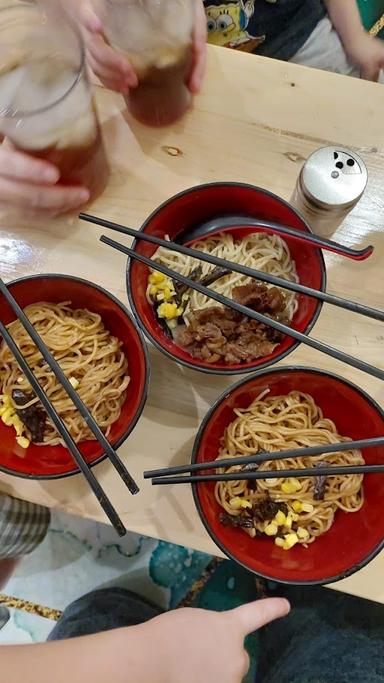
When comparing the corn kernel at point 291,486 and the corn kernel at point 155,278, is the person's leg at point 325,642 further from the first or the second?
the corn kernel at point 155,278

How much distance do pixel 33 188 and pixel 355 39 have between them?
87 cm

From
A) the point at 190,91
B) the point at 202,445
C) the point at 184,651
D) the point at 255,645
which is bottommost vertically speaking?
the point at 255,645

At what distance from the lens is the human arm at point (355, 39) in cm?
131

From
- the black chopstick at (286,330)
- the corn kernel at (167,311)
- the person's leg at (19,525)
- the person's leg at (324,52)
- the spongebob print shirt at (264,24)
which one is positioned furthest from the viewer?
the person's leg at (324,52)

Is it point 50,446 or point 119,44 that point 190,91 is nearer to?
point 119,44

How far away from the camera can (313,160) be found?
35.7 inches

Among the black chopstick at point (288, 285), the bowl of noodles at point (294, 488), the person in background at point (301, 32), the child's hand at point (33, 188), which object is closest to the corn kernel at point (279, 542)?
the bowl of noodles at point (294, 488)

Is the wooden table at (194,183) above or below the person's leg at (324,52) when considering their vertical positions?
below

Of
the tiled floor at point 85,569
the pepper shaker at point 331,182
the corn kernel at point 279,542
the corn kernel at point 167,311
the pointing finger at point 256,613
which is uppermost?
the pepper shaker at point 331,182

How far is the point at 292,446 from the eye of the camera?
946mm

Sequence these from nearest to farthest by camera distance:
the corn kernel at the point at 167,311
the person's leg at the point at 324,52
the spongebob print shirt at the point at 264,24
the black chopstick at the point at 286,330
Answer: the black chopstick at the point at 286,330, the corn kernel at the point at 167,311, the spongebob print shirt at the point at 264,24, the person's leg at the point at 324,52

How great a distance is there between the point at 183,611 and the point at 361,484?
0.34m

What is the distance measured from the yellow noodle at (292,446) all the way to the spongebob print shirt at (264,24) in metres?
0.82

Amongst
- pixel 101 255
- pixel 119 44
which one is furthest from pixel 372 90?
pixel 101 255
